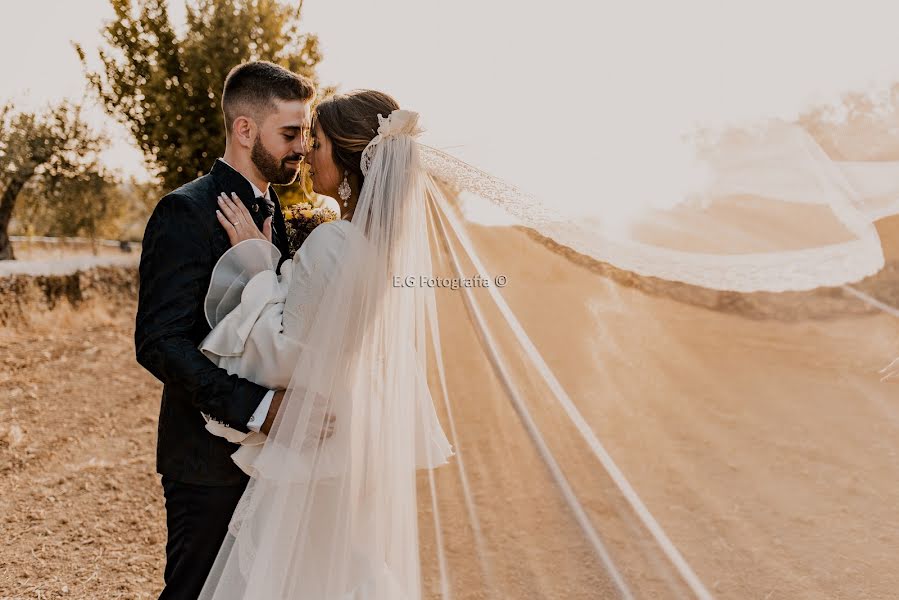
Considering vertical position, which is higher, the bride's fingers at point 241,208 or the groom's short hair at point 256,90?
the groom's short hair at point 256,90

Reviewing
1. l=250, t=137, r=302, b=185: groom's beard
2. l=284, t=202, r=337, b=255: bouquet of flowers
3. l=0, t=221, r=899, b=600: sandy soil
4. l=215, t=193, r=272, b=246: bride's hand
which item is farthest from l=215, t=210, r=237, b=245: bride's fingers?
l=0, t=221, r=899, b=600: sandy soil

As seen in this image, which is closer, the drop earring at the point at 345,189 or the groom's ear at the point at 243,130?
the drop earring at the point at 345,189

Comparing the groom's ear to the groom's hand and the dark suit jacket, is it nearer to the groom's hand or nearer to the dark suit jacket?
the dark suit jacket

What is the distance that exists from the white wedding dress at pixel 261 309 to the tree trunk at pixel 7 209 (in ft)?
52.8

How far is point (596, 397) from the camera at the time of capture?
333cm

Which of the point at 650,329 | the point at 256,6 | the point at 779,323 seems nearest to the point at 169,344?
the point at 650,329

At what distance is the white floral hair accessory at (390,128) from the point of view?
2298mm

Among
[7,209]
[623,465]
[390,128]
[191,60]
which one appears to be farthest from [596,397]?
[7,209]

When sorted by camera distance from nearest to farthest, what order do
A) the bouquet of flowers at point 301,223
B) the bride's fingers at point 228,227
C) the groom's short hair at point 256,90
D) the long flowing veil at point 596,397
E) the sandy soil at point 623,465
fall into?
1. the long flowing veil at point 596,397
2. the bride's fingers at point 228,227
3. the groom's short hair at point 256,90
4. the bouquet of flowers at point 301,223
5. the sandy soil at point 623,465

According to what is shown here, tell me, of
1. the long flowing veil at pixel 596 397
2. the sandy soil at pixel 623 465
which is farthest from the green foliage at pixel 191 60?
the long flowing veil at pixel 596 397

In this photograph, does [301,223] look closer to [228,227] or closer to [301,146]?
[301,146]

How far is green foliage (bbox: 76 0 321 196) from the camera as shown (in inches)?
404

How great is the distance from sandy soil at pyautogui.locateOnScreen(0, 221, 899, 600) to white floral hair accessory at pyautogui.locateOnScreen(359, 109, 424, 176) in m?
0.68

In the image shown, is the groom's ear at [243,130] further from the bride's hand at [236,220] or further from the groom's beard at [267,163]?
the bride's hand at [236,220]
